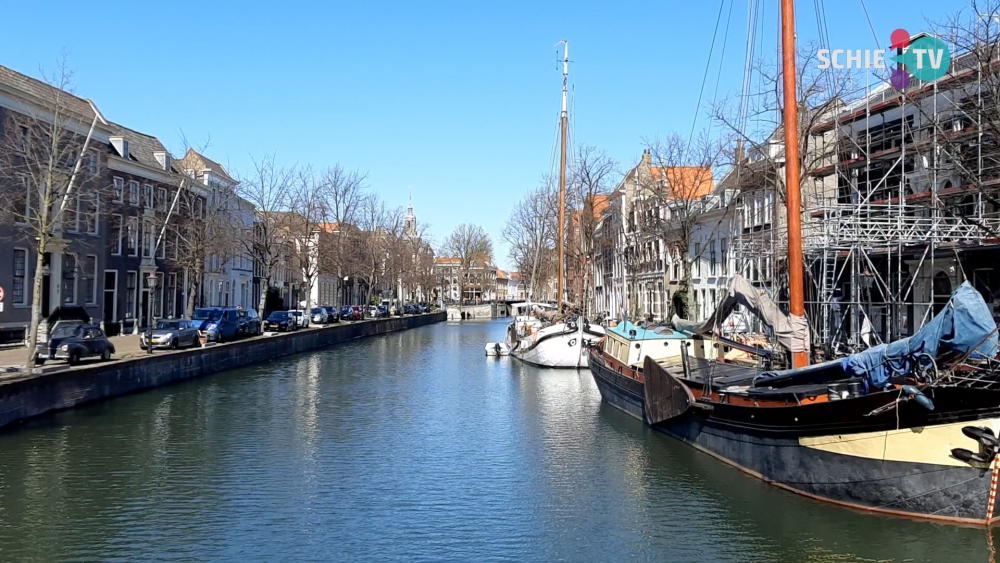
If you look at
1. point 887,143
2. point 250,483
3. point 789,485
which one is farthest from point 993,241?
point 250,483

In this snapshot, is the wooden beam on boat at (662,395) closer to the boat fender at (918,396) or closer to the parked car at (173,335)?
the boat fender at (918,396)

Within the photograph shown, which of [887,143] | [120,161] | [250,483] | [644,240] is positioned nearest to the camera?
[250,483]

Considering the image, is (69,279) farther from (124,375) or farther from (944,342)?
(944,342)

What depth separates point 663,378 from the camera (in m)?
19.6

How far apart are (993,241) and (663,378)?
1159 cm

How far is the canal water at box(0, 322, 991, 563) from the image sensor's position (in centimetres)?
1244

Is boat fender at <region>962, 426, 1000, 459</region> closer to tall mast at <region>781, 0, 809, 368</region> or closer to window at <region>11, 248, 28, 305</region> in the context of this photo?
tall mast at <region>781, 0, 809, 368</region>

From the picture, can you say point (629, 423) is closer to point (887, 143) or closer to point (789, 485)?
point (789, 485)

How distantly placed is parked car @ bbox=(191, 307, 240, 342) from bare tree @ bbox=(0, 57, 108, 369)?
6.73 meters

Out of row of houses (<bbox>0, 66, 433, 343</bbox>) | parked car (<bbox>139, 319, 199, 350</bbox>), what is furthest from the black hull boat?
parked car (<bbox>139, 319, 199, 350</bbox>)

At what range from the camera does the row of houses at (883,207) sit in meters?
23.4

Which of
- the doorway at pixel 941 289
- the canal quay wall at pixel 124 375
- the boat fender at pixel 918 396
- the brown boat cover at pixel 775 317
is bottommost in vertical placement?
the canal quay wall at pixel 124 375

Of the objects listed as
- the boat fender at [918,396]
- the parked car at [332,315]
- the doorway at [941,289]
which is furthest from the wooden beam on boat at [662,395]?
the parked car at [332,315]

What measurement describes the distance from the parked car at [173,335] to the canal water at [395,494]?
6880 millimetres
